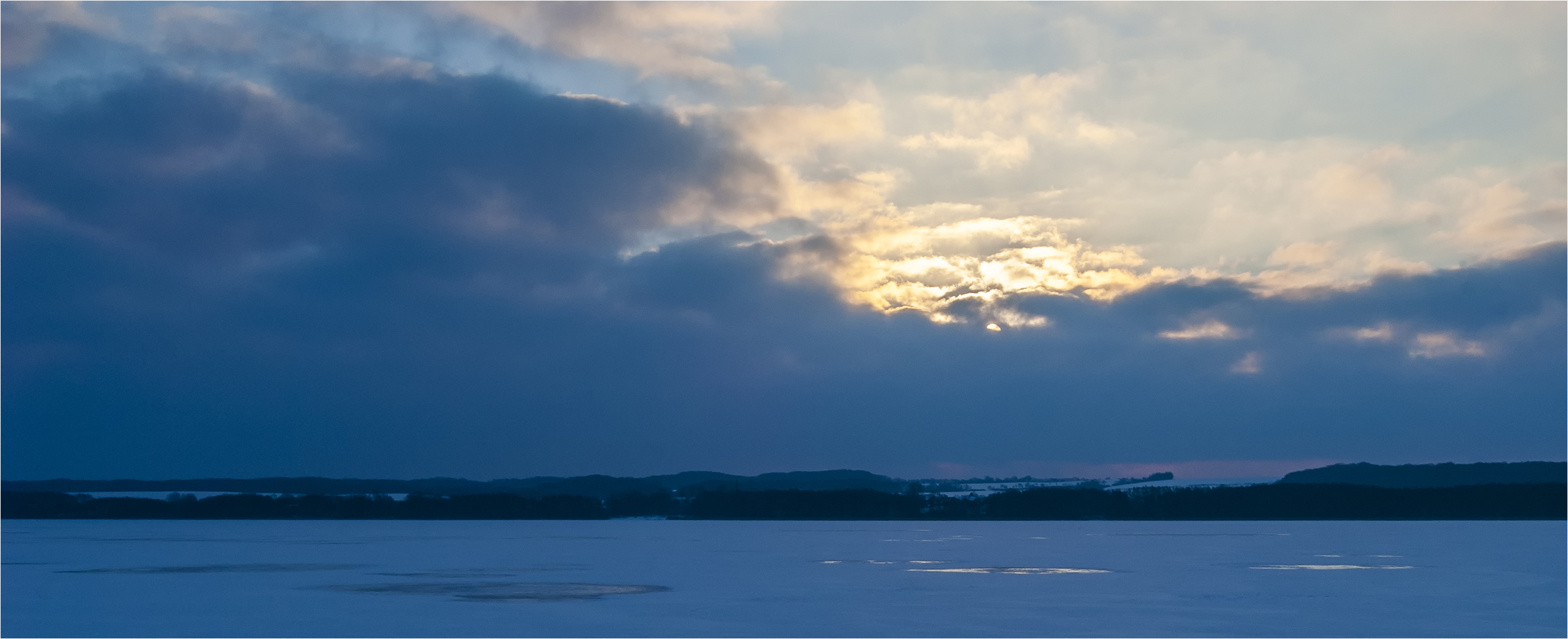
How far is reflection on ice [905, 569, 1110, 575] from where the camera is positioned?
106 feet

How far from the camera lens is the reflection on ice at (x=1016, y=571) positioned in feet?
106

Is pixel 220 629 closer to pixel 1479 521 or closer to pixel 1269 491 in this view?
pixel 1479 521

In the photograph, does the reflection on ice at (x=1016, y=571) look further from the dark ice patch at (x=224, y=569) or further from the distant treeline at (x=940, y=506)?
the distant treeline at (x=940, y=506)

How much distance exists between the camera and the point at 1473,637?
19766 millimetres

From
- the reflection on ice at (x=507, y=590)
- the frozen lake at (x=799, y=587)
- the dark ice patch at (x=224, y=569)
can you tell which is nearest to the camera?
the frozen lake at (x=799, y=587)

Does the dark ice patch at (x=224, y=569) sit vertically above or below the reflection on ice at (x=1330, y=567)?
below

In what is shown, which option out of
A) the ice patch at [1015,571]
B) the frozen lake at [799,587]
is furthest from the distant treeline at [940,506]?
the ice patch at [1015,571]

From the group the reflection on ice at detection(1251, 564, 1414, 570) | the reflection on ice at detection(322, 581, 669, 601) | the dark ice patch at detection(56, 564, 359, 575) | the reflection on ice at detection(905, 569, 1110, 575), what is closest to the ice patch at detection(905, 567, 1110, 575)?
the reflection on ice at detection(905, 569, 1110, 575)

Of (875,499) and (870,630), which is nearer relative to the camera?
(870,630)

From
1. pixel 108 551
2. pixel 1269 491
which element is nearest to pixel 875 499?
pixel 1269 491

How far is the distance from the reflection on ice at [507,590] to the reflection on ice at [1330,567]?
55.0ft

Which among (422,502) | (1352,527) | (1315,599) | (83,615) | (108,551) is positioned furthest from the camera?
(422,502)

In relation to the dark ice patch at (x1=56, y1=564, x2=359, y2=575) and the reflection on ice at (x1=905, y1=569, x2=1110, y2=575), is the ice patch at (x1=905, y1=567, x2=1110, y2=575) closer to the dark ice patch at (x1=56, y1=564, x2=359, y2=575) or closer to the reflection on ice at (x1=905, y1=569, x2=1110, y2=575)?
the reflection on ice at (x1=905, y1=569, x2=1110, y2=575)

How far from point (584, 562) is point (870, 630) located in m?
19.7
